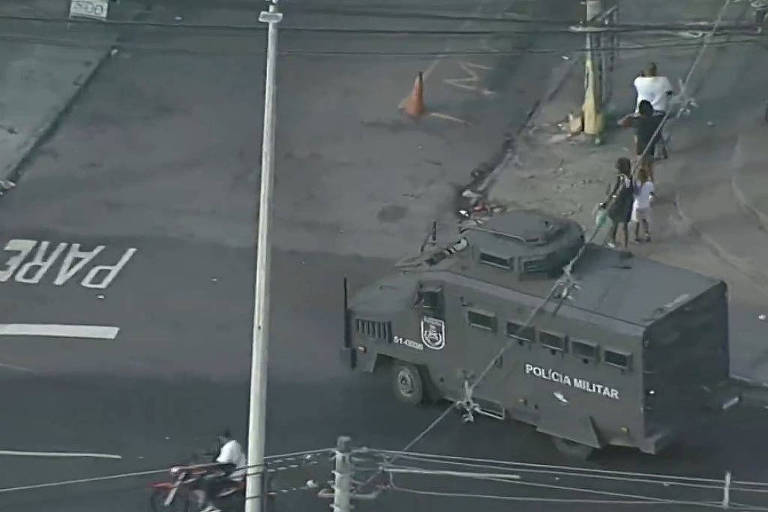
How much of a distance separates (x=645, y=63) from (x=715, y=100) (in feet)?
6.02

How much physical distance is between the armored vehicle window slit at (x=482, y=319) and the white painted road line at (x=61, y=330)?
533cm

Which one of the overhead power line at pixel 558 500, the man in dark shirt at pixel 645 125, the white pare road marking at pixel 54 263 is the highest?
the man in dark shirt at pixel 645 125

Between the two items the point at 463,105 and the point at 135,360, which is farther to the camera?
the point at 463,105

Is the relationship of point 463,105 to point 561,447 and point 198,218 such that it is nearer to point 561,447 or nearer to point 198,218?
point 198,218

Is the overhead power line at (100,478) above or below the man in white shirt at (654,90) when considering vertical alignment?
below

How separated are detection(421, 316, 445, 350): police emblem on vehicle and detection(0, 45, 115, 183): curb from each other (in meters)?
9.50

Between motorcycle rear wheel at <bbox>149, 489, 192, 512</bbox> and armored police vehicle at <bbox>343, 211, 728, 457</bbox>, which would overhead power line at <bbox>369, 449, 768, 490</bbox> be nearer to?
armored police vehicle at <bbox>343, 211, 728, 457</bbox>

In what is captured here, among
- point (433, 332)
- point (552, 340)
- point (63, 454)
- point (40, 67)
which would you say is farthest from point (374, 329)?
point (40, 67)

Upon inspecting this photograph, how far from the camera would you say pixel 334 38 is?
32.9 metres

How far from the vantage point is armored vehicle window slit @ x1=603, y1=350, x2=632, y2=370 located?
1927cm

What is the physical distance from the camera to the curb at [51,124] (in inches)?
1120

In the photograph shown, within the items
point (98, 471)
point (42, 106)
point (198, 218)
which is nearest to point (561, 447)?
point (98, 471)

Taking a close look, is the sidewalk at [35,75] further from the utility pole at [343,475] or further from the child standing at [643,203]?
the utility pole at [343,475]

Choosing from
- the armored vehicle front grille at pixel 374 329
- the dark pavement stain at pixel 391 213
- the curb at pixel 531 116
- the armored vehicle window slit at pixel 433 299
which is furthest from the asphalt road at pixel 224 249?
the armored vehicle window slit at pixel 433 299
